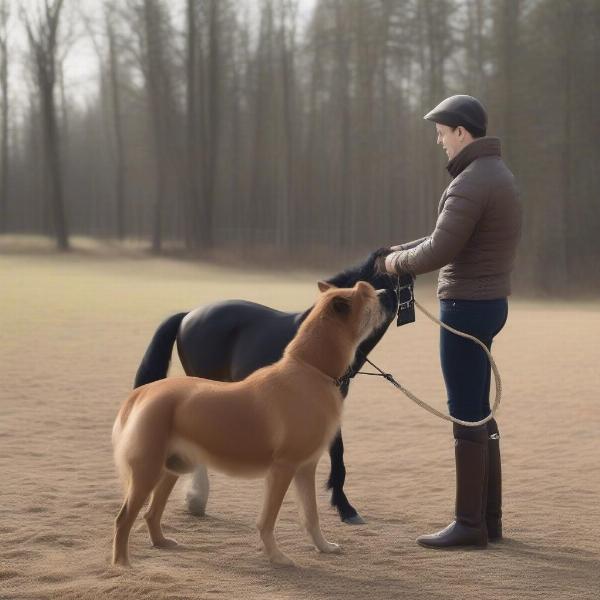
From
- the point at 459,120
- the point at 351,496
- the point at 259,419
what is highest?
the point at 459,120

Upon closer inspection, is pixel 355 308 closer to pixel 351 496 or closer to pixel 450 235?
pixel 450 235

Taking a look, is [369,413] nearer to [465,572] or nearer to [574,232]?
[465,572]

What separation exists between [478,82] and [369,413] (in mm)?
28146

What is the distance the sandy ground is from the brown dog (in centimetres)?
42

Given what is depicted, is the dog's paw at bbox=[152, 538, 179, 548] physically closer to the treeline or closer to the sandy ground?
the sandy ground

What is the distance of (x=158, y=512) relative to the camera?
17.9ft

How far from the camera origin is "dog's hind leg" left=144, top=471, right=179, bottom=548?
5.42 meters

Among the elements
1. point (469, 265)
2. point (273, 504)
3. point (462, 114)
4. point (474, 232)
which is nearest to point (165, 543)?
point (273, 504)

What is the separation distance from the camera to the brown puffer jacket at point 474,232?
17.1 feet

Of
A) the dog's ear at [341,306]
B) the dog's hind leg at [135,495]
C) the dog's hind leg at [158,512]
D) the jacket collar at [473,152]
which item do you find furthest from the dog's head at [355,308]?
the dog's hind leg at [158,512]

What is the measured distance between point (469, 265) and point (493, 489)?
147 cm

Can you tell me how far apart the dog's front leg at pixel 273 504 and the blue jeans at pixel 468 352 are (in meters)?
1.21

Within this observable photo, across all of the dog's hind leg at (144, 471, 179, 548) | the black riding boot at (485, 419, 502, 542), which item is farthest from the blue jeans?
the dog's hind leg at (144, 471, 179, 548)

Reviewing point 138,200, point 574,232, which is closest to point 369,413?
point 574,232
